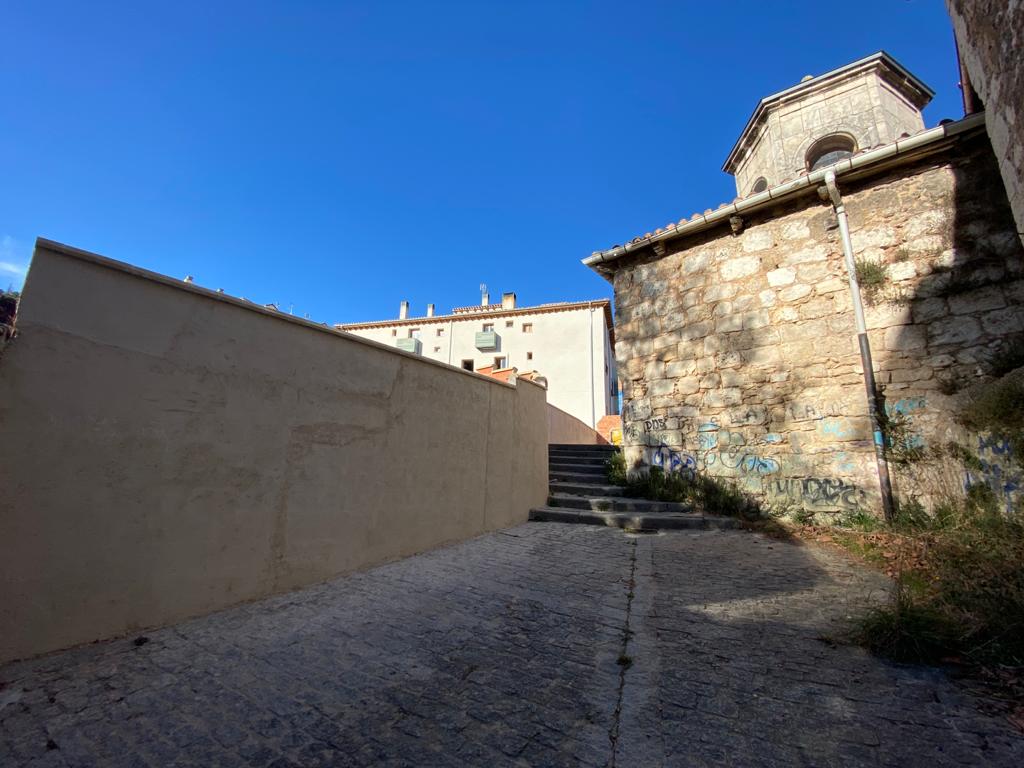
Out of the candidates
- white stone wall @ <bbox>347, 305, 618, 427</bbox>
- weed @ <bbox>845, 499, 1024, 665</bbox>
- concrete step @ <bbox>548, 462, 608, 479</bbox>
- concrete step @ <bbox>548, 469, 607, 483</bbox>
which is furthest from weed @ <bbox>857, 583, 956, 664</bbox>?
white stone wall @ <bbox>347, 305, 618, 427</bbox>

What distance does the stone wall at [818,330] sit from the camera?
4.54 meters

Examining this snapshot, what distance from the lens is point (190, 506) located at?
2.55 meters

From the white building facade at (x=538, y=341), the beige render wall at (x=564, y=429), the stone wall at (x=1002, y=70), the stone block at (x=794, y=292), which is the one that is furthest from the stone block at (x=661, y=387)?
the white building facade at (x=538, y=341)

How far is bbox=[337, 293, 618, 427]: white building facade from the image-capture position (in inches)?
875

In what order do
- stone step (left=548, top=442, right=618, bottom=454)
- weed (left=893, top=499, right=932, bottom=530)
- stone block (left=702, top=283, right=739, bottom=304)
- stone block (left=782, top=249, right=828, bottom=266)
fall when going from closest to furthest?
weed (left=893, top=499, right=932, bottom=530) → stone block (left=782, top=249, right=828, bottom=266) → stone block (left=702, top=283, right=739, bottom=304) → stone step (left=548, top=442, right=618, bottom=454)

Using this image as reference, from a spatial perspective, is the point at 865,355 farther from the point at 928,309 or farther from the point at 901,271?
the point at 901,271

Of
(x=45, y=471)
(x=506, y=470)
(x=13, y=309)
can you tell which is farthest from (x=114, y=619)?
(x=506, y=470)

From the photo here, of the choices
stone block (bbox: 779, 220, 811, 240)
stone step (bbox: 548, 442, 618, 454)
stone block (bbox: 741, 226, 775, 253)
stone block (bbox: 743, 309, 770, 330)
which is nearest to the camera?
stone block (bbox: 779, 220, 811, 240)

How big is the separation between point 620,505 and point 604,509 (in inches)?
10.0

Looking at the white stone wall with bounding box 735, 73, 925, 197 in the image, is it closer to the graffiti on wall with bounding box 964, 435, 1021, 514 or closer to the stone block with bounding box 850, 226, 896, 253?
the stone block with bounding box 850, 226, 896, 253

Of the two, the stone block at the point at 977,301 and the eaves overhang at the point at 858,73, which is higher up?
the eaves overhang at the point at 858,73

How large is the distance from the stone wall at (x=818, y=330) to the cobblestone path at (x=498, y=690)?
2782 mm

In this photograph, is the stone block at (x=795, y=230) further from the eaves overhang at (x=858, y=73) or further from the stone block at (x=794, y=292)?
the eaves overhang at (x=858, y=73)

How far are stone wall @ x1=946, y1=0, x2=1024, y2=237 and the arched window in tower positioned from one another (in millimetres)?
6912
